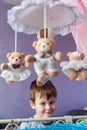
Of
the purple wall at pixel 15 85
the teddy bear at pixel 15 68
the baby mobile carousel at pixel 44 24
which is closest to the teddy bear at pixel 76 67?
the baby mobile carousel at pixel 44 24

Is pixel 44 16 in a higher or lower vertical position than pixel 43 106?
higher

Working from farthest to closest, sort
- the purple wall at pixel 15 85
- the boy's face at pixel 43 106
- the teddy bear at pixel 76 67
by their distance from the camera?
the purple wall at pixel 15 85 < the boy's face at pixel 43 106 < the teddy bear at pixel 76 67

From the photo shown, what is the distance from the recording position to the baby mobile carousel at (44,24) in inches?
31.0

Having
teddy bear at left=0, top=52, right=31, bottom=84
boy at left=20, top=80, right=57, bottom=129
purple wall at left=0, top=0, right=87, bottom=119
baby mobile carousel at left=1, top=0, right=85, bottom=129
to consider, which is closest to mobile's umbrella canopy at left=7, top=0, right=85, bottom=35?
baby mobile carousel at left=1, top=0, right=85, bottom=129

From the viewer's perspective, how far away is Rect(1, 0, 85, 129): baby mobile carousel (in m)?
0.79

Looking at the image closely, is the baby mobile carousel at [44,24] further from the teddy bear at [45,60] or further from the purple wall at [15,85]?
the purple wall at [15,85]

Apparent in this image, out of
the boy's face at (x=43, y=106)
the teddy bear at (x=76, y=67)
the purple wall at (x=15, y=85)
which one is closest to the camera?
the teddy bear at (x=76, y=67)

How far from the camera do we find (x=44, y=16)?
844mm

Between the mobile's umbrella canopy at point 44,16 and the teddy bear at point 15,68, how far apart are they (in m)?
0.12

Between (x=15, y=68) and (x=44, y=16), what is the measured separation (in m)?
0.18

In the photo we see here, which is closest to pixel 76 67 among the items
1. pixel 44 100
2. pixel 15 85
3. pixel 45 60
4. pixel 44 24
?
pixel 45 60

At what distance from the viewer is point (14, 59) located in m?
0.82

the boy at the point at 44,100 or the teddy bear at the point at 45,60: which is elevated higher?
the teddy bear at the point at 45,60

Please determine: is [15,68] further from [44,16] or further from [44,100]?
[44,100]
